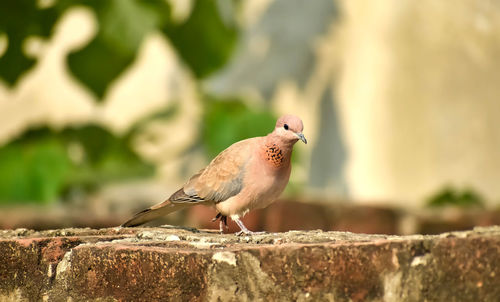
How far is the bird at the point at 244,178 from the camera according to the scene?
1712 millimetres

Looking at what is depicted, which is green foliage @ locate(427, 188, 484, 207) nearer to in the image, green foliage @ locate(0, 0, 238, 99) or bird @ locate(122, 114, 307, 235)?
green foliage @ locate(0, 0, 238, 99)

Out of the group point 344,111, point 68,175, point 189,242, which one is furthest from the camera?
point 344,111

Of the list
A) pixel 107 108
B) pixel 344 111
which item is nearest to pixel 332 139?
pixel 344 111

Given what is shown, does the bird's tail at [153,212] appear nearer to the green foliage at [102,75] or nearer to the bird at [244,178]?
the bird at [244,178]

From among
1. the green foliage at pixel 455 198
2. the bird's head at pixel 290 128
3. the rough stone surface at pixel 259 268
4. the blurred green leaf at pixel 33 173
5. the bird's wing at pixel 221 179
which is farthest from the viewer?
the green foliage at pixel 455 198

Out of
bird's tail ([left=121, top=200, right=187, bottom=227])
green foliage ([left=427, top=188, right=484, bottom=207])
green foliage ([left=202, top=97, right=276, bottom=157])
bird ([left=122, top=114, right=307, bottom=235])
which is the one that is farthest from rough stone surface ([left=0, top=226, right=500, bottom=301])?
green foliage ([left=427, top=188, right=484, bottom=207])

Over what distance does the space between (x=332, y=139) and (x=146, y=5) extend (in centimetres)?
203

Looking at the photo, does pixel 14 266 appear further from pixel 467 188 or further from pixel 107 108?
pixel 107 108

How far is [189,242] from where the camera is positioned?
61.9 inches

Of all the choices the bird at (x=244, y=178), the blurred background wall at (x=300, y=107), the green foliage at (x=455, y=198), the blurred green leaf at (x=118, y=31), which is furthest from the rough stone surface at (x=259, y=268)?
the green foliage at (x=455, y=198)

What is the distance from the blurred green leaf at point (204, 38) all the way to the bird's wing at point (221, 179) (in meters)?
1.64

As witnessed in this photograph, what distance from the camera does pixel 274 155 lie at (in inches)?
67.9

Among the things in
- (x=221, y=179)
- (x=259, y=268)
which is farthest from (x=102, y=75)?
(x=259, y=268)

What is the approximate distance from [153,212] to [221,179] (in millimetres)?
204
